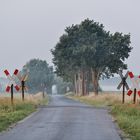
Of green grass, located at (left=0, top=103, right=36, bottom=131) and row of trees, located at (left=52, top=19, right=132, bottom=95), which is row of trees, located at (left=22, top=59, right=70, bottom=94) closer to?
row of trees, located at (left=52, top=19, right=132, bottom=95)

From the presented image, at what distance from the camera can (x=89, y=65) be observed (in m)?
76.0

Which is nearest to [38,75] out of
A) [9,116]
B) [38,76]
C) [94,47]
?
[38,76]

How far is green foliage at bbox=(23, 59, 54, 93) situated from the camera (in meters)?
165

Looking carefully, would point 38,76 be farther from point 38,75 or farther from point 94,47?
point 94,47

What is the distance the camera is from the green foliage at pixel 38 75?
164625mm

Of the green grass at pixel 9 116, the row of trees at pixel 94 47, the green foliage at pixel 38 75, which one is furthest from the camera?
the green foliage at pixel 38 75

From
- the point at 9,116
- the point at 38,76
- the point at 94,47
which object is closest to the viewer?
the point at 9,116

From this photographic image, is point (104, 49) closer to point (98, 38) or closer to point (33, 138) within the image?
point (98, 38)

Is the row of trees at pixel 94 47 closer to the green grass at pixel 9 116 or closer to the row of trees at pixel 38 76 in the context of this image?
the green grass at pixel 9 116

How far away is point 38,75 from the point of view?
17138cm

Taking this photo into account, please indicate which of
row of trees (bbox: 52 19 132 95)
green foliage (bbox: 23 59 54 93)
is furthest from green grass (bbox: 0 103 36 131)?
green foliage (bbox: 23 59 54 93)

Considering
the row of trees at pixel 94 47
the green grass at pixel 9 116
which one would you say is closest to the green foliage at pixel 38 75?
the row of trees at pixel 94 47

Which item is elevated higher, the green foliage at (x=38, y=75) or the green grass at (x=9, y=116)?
the green foliage at (x=38, y=75)

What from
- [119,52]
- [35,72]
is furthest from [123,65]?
[35,72]
